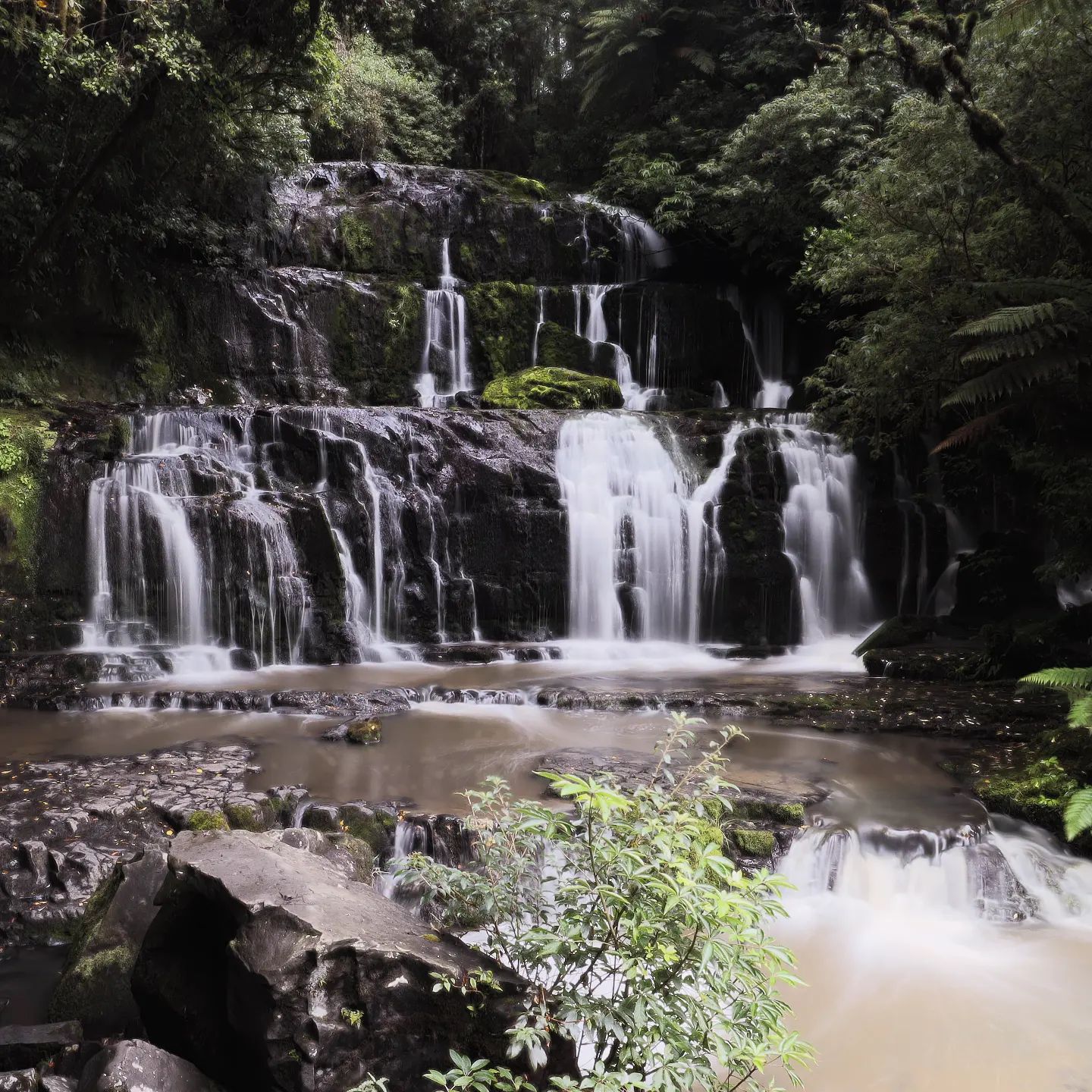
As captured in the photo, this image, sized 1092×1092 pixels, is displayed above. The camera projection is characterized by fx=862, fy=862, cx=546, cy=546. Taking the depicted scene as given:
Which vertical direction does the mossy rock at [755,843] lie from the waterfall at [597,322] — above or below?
below

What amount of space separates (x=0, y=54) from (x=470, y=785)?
37.4 ft

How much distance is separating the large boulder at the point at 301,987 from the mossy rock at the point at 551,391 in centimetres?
1146

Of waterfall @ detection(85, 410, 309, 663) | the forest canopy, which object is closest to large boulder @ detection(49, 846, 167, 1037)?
the forest canopy

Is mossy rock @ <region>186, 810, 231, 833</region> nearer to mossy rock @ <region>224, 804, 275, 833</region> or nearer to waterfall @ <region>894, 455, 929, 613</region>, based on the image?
mossy rock @ <region>224, 804, 275, 833</region>

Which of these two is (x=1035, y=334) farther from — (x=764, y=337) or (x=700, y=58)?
(x=700, y=58)

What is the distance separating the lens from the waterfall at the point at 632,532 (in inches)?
483

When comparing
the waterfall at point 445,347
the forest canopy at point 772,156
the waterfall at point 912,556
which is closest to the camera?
the forest canopy at point 772,156

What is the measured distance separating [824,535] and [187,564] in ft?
29.2

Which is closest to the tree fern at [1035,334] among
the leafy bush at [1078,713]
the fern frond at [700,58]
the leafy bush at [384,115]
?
the leafy bush at [1078,713]

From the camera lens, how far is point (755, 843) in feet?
17.0

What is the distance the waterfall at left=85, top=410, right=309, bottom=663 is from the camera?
35.1 ft

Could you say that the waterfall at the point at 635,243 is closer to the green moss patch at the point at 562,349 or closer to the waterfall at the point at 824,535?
the green moss patch at the point at 562,349

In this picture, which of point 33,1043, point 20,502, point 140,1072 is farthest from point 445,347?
point 140,1072

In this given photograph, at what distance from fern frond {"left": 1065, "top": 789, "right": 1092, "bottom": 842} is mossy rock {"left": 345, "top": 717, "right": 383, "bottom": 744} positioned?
5020mm
